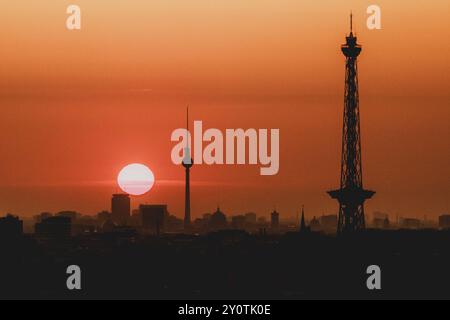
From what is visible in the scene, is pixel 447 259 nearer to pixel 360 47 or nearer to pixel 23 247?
pixel 360 47

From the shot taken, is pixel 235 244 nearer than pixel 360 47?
No

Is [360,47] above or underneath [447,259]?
above

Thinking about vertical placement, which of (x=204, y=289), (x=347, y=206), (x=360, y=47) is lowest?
(x=204, y=289)

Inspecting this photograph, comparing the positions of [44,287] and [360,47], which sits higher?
[360,47]
